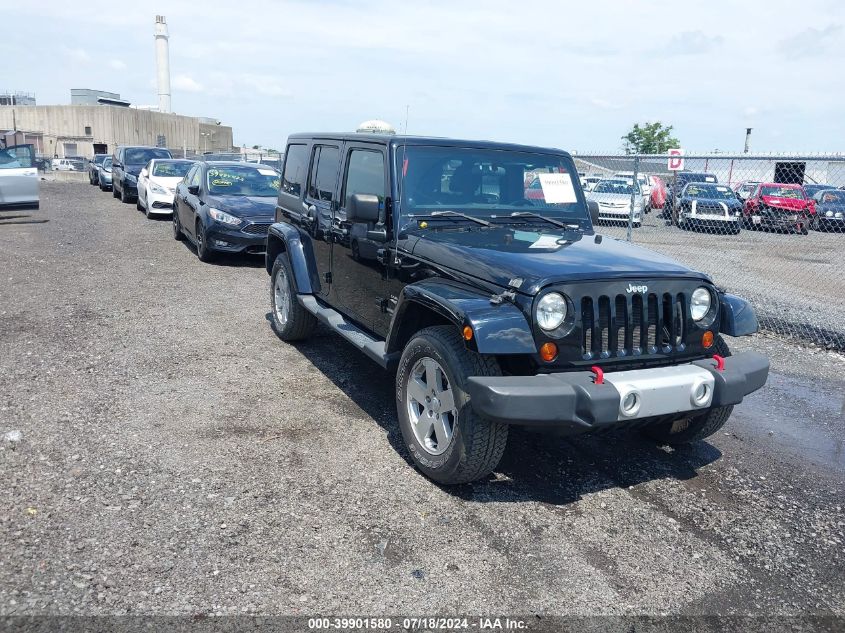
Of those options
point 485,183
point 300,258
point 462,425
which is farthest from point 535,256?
point 300,258

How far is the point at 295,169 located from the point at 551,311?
12.7ft

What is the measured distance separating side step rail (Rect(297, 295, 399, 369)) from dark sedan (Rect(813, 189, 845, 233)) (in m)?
14.0

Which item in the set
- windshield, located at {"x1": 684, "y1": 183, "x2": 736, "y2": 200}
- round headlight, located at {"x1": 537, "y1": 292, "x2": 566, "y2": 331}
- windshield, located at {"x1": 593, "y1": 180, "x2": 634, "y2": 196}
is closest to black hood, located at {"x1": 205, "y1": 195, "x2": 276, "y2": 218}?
round headlight, located at {"x1": 537, "y1": 292, "x2": 566, "y2": 331}

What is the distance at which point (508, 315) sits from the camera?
11.6 ft

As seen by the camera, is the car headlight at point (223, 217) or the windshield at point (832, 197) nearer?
the car headlight at point (223, 217)

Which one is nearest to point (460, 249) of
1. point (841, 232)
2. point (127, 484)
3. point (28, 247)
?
point (127, 484)

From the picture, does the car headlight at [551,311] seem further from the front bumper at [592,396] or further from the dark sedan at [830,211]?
the dark sedan at [830,211]

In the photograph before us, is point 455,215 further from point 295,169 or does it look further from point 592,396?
point 295,169

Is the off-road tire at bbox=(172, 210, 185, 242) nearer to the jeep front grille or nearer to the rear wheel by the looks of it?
the rear wheel

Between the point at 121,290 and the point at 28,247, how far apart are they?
4516 mm

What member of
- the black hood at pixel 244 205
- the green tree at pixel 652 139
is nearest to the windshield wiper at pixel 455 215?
the black hood at pixel 244 205

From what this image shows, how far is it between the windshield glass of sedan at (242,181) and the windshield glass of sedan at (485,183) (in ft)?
22.0

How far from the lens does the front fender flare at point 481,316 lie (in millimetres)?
3457

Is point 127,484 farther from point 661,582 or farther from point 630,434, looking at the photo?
point 630,434
